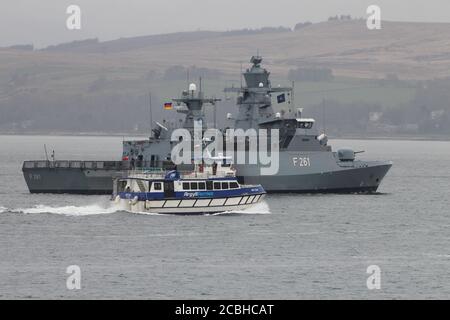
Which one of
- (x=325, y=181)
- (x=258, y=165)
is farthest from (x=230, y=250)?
(x=325, y=181)

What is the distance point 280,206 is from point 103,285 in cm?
3358

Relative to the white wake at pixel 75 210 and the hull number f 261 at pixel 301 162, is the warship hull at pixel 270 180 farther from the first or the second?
the white wake at pixel 75 210

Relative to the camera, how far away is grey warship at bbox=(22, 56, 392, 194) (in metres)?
93.4

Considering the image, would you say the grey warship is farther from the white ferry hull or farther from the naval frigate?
the white ferry hull

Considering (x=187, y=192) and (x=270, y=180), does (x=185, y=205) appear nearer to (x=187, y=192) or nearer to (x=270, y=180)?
(x=187, y=192)

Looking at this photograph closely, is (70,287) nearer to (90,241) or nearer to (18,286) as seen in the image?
(18,286)

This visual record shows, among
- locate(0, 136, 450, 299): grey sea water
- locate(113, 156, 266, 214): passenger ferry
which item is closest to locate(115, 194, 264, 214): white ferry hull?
locate(113, 156, 266, 214): passenger ferry

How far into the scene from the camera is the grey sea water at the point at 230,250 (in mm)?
51969

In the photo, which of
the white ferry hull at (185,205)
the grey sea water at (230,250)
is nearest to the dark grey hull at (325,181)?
the grey sea water at (230,250)

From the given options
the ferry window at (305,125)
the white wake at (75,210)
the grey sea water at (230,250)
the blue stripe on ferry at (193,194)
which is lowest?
the white wake at (75,210)

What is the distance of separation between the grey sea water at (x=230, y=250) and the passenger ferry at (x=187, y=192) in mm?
899

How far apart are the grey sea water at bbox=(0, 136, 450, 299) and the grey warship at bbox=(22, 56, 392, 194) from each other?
16.0ft

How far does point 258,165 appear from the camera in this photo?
93.4m
